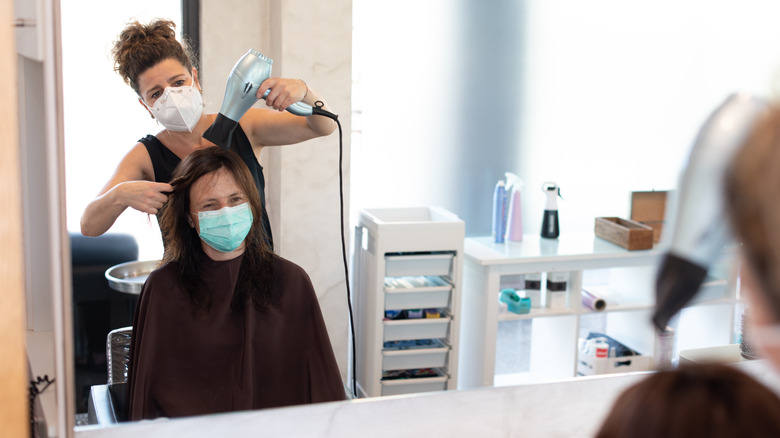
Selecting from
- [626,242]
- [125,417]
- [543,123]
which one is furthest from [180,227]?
[626,242]

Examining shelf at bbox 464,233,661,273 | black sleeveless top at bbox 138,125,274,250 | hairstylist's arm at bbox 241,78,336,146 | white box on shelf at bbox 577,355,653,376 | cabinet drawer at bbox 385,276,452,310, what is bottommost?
white box on shelf at bbox 577,355,653,376

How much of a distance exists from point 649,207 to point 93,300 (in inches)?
47.7

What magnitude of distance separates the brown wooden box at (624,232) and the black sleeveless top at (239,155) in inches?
29.6

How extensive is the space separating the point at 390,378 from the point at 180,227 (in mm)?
553

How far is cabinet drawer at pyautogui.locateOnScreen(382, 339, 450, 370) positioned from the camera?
5.05ft

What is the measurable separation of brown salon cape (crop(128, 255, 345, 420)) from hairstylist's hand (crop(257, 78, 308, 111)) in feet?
1.08

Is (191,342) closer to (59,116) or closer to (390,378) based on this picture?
(390,378)

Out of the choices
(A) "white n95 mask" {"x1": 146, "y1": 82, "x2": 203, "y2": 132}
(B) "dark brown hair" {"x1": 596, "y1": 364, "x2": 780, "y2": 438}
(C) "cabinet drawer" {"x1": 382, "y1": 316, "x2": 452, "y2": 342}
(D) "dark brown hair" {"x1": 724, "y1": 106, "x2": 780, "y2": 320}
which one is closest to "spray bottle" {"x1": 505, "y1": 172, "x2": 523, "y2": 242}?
(C) "cabinet drawer" {"x1": 382, "y1": 316, "x2": 452, "y2": 342}

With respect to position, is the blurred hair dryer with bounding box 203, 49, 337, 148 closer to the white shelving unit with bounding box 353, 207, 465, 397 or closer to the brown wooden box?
the white shelving unit with bounding box 353, 207, 465, 397

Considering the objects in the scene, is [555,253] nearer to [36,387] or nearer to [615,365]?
[615,365]

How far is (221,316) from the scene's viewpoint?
1.59 metres

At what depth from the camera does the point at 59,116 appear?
103 cm

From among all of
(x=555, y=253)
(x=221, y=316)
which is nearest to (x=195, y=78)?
(x=221, y=316)

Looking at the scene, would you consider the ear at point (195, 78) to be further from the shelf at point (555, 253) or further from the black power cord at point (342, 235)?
the shelf at point (555, 253)
